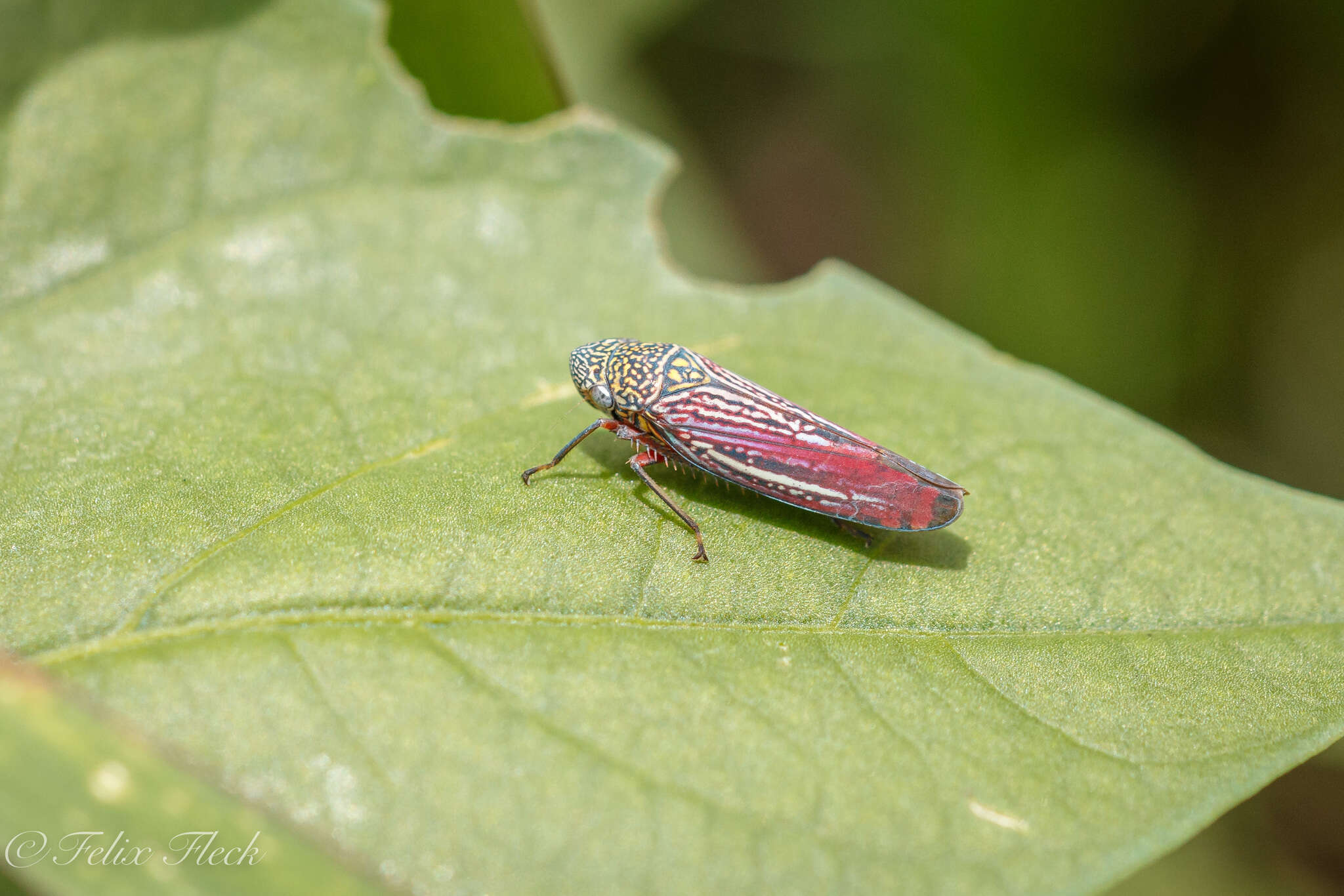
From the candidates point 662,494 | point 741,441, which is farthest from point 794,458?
point 662,494

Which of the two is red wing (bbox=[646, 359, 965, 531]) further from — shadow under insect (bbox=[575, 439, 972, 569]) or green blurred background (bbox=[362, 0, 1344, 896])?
green blurred background (bbox=[362, 0, 1344, 896])

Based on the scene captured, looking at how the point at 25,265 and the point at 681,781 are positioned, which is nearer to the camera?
the point at 681,781

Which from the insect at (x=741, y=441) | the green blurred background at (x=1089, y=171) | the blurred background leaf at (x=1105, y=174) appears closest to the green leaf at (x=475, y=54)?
the insect at (x=741, y=441)

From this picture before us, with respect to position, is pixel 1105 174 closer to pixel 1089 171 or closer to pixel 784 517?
pixel 1089 171

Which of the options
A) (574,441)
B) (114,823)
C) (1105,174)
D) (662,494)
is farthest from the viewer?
(1105,174)

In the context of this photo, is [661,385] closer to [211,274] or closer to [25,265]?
[211,274]

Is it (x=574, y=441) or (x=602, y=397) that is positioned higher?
(x=602, y=397)

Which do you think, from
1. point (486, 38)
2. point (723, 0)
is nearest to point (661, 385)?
point (486, 38)
